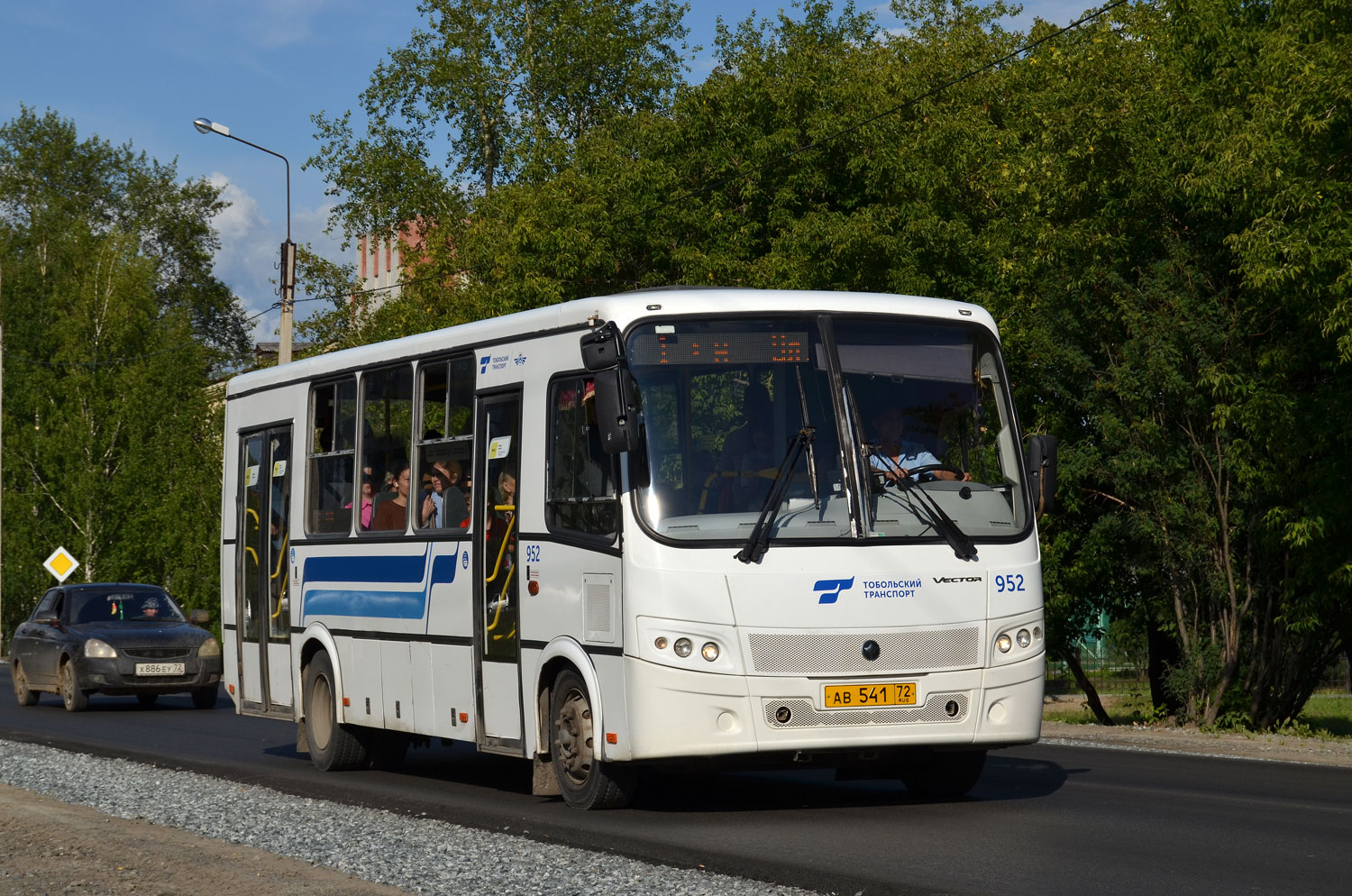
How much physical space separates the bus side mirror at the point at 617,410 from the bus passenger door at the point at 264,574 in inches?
235

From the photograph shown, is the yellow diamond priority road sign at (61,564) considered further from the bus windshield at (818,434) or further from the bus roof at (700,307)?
the bus windshield at (818,434)

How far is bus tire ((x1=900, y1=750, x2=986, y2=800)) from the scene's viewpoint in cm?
1245

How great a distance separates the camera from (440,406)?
13.9m

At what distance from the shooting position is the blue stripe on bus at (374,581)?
1368cm

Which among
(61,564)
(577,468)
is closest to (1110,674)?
(61,564)

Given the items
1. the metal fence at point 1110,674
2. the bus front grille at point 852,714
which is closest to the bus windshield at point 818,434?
the bus front grille at point 852,714

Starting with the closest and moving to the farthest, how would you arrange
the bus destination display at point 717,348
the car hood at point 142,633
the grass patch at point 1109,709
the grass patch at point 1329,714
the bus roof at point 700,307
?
the bus destination display at point 717,348, the bus roof at point 700,307, the car hood at point 142,633, the grass patch at point 1109,709, the grass patch at point 1329,714

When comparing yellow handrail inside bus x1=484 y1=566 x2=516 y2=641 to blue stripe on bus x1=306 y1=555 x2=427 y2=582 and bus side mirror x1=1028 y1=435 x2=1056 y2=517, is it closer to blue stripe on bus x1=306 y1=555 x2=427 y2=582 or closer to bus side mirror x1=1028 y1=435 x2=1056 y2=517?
blue stripe on bus x1=306 y1=555 x2=427 y2=582

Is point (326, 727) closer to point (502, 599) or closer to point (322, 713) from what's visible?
point (322, 713)

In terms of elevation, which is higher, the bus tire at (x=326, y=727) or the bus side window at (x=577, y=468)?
the bus side window at (x=577, y=468)

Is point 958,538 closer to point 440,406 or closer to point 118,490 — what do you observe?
point 440,406

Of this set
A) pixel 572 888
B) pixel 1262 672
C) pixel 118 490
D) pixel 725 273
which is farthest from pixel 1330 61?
pixel 118 490

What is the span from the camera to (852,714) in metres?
11.0

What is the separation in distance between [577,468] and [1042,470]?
9.38 feet
